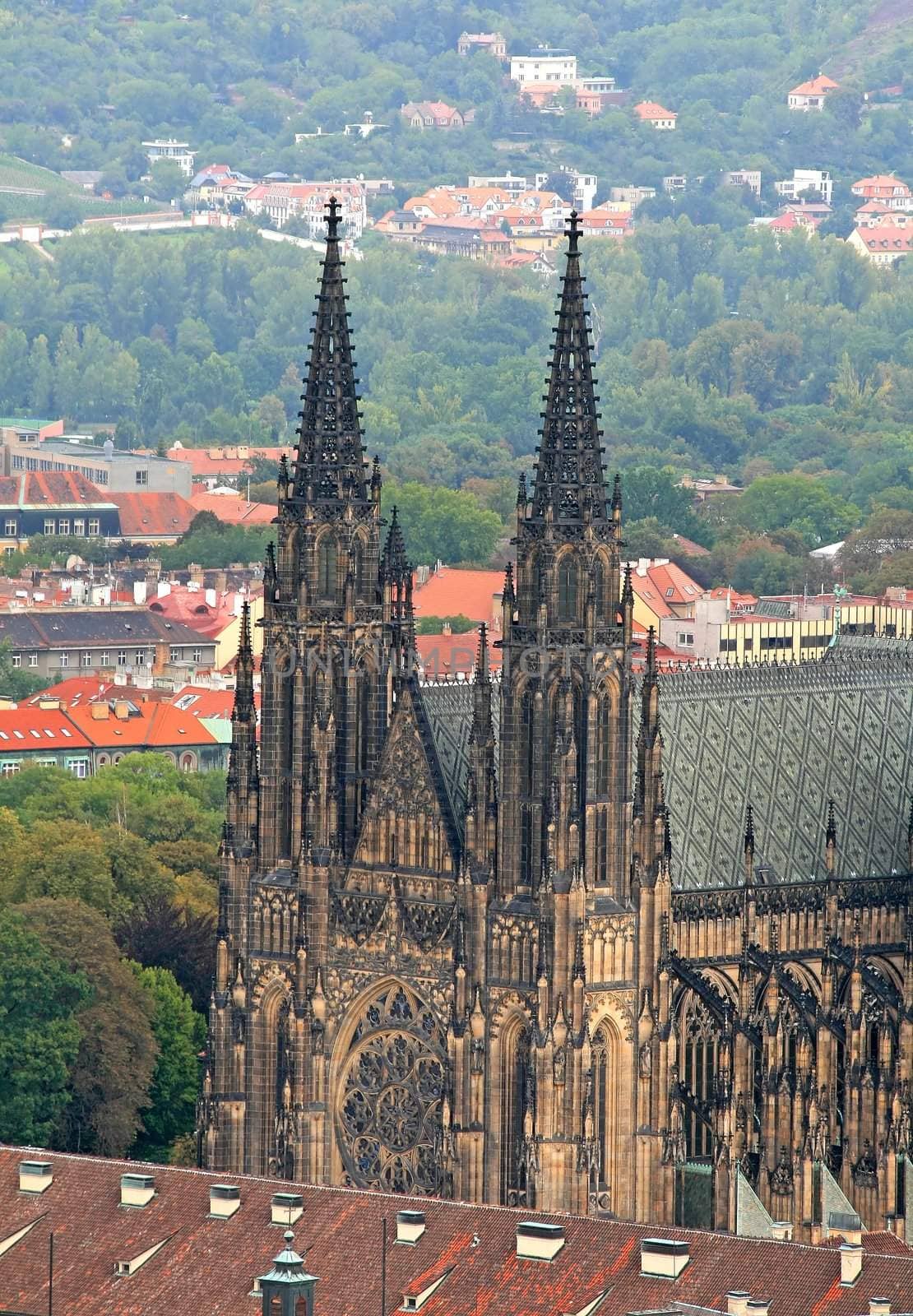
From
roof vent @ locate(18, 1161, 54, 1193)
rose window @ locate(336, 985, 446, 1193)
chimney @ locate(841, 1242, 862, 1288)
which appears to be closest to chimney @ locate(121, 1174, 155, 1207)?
roof vent @ locate(18, 1161, 54, 1193)

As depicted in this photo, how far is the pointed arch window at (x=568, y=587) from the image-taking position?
111 meters

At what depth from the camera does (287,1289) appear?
86188 mm

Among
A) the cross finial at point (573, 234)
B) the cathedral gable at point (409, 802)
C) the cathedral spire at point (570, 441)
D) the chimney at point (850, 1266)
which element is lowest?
the chimney at point (850, 1266)

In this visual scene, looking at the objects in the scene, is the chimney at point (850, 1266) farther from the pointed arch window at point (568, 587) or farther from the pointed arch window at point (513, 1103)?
the pointed arch window at point (568, 587)

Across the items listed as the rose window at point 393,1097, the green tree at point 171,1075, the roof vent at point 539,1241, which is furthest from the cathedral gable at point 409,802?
the roof vent at point 539,1241

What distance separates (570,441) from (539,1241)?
945 inches

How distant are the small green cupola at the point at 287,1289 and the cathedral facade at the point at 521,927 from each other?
21.1 m

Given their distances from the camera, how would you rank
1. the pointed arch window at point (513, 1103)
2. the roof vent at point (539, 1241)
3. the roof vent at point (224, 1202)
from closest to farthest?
the roof vent at point (539, 1241) → the roof vent at point (224, 1202) → the pointed arch window at point (513, 1103)

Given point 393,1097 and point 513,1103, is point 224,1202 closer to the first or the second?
point 513,1103

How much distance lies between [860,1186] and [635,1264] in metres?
24.6

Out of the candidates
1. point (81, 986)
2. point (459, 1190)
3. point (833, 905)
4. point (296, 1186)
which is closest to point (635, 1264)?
point (296, 1186)

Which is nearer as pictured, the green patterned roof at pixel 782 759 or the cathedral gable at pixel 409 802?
the cathedral gable at pixel 409 802

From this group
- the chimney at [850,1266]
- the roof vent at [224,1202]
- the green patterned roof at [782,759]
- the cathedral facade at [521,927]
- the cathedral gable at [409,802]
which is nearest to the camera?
the chimney at [850,1266]

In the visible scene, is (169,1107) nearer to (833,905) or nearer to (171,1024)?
(171,1024)
